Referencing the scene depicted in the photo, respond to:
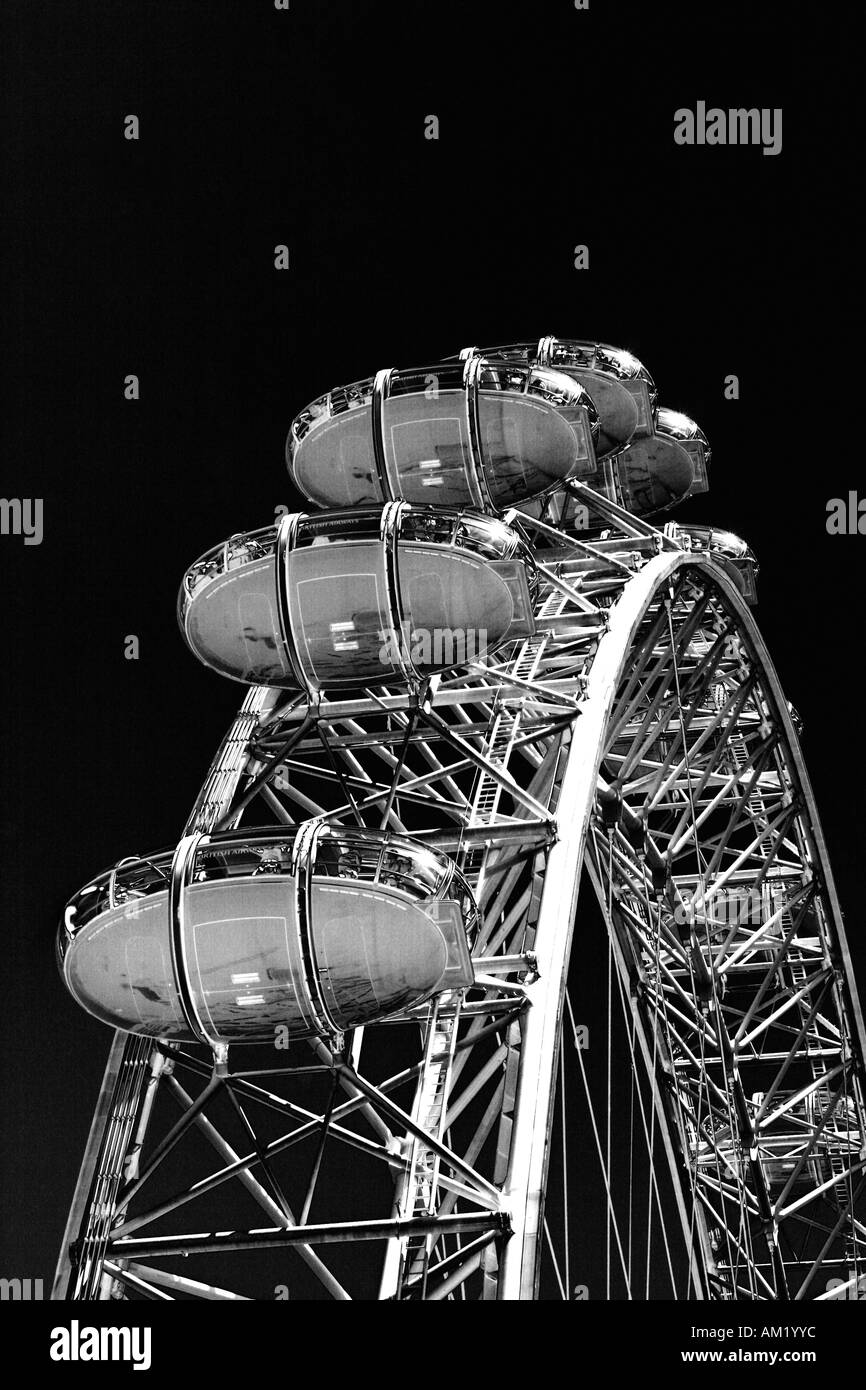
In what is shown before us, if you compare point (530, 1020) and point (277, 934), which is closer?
point (277, 934)

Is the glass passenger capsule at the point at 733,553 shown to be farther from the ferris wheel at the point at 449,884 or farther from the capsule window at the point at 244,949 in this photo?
the capsule window at the point at 244,949

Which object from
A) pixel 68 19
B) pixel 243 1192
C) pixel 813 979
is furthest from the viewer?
pixel 243 1192

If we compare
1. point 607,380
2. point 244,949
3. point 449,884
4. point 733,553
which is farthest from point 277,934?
point 733,553

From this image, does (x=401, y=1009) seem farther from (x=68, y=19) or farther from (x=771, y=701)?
(x=68, y=19)

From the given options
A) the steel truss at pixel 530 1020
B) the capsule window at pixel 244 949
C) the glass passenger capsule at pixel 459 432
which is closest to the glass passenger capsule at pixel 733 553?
the steel truss at pixel 530 1020

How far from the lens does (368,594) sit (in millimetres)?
21984

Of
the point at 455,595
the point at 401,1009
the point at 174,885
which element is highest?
the point at 455,595

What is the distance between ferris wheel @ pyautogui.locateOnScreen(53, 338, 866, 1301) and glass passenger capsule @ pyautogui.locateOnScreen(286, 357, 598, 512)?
0.17 ft

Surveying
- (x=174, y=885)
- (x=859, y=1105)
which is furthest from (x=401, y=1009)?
(x=859, y=1105)

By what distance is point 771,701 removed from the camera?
34.6m

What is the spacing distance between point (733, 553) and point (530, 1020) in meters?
17.3

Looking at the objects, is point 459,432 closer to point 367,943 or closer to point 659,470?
point 659,470
